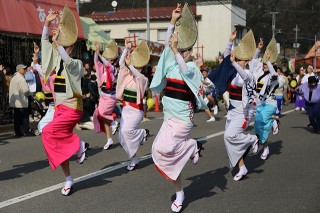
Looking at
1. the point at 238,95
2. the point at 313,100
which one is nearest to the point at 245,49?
the point at 238,95

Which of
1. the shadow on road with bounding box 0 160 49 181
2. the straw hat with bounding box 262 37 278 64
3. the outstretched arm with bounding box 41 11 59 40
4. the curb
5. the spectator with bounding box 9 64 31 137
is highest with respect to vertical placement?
the outstretched arm with bounding box 41 11 59 40

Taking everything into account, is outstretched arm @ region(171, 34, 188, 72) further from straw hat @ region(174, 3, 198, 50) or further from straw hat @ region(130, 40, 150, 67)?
straw hat @ region(130, 40, 150, 67)

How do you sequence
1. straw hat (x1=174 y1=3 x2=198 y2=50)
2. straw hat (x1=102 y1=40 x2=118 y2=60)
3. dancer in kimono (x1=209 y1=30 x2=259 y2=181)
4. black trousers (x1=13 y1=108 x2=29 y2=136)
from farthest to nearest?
black trousers (x1=13 y1=108 x2=29 y2=136), straw hat (x1=102 y1=40 x2=118 y2=60), dancer in kimono (x1=209 y1=30 x2=259 y2=181), straw hat (x1=174 y1=3 x2=198 y2=50)

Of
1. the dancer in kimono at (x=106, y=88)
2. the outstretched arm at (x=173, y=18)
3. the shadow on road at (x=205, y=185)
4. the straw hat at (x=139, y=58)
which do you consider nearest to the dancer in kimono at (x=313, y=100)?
the shadow on road at (x=205, y=185)

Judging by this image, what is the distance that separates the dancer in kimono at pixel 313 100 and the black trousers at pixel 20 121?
7.60m

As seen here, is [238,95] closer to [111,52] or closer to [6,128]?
[111,52]

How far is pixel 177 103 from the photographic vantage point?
5.30m

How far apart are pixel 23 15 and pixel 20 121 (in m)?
5.15

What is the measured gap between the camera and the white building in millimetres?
41656

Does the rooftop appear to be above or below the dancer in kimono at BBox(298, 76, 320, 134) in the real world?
above

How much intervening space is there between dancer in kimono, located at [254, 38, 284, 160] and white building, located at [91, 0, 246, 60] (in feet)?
107

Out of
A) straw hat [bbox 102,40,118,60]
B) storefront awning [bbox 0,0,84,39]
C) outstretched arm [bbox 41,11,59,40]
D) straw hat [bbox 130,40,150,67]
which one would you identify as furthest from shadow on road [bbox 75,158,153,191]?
storefront awning [bbox 0,0,84,39]

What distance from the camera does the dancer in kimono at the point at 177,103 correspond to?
518cm

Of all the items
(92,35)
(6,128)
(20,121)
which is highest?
(92,35)
